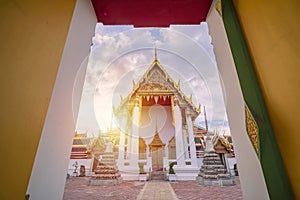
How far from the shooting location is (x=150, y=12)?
1.59m

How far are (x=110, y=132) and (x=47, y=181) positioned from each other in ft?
26.7

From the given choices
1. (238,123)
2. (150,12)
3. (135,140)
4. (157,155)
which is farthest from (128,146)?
(238,123)

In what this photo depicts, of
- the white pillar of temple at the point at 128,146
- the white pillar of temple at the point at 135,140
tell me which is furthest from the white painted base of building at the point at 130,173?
the white pillar of temple at the point at 128,146

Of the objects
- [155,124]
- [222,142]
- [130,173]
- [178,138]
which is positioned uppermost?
[155,124]

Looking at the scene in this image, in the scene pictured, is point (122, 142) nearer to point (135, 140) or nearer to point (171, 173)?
point (135, 140)

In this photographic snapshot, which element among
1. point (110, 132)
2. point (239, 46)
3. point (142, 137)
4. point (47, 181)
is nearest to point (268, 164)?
point (239, 46)

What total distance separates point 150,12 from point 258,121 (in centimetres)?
140

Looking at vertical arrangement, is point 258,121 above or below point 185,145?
below

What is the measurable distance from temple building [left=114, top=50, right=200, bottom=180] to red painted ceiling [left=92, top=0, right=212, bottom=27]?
210 inches

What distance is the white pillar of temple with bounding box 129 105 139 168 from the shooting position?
6254mm

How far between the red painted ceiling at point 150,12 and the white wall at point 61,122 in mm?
212

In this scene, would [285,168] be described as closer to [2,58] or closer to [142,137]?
[2,58]

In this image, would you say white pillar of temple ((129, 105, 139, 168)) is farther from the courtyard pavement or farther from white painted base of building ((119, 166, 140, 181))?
the courtyard pavement

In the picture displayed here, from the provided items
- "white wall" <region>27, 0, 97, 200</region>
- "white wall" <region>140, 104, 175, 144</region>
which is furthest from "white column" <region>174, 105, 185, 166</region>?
"white wall" <region>27, 0, 97, 200</region>
